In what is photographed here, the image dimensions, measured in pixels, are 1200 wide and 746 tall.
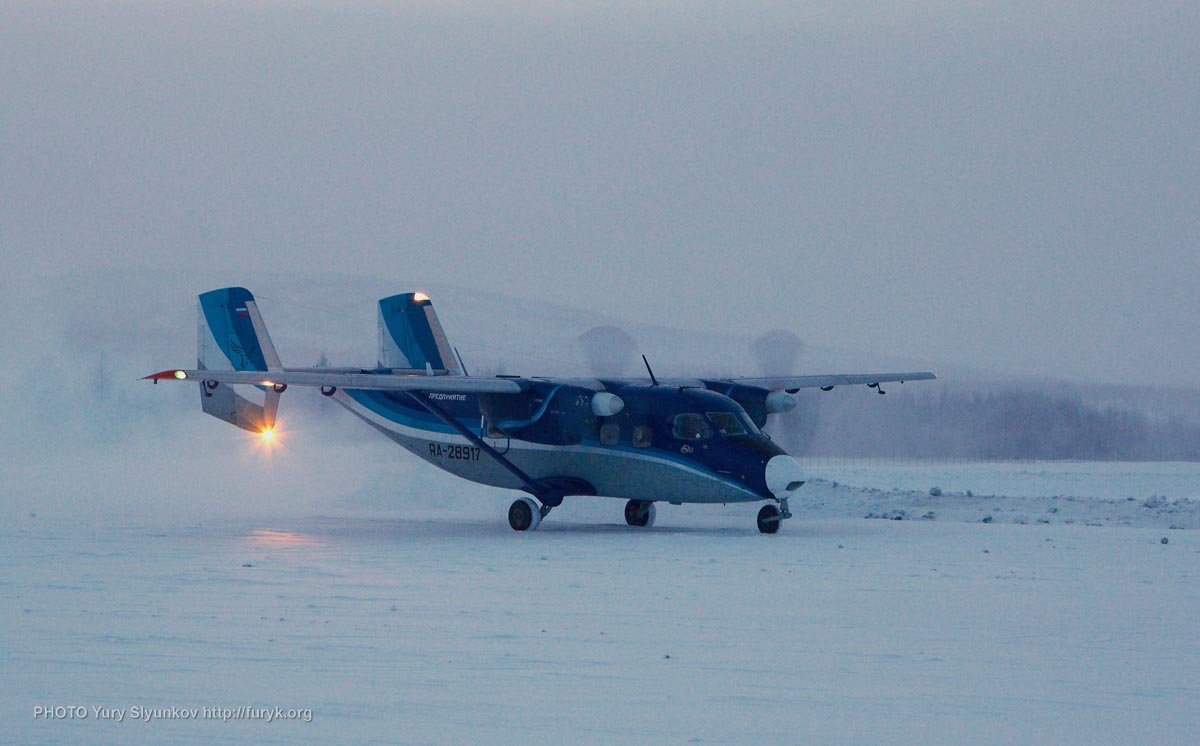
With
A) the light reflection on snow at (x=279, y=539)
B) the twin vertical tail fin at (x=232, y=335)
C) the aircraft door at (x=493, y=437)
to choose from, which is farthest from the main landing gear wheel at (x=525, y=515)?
the twin vertical tail fin at (x=232, y=335)

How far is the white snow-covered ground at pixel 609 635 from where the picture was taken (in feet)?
29.1

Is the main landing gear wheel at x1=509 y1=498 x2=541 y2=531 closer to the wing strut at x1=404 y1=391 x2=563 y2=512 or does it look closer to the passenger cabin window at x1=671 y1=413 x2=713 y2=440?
the wing strut at x1=404 y1=391 x2=563 y2=512

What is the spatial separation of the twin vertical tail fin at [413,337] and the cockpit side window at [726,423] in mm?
7786

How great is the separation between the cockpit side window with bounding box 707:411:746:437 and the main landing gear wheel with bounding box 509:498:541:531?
3695 millimetres

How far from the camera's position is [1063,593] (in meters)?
15.5

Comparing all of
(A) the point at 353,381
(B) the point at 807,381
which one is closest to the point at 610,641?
(A) the point at 353,381

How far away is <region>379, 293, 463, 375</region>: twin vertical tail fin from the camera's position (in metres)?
30.2

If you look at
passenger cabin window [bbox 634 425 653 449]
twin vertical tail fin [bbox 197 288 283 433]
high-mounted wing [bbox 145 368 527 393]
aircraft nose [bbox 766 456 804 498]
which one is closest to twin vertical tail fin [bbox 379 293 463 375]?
twin vertical tail fin [bbox 197 288 283 433]

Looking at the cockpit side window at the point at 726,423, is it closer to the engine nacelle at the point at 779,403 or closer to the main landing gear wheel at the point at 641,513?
the engine nacelle at the point at 779,403

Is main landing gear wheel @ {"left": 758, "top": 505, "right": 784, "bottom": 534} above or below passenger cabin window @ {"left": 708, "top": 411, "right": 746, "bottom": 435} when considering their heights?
below

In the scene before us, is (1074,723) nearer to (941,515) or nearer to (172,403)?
(941,515)

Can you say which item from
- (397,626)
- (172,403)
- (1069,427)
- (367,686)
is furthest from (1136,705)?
(1069,427)

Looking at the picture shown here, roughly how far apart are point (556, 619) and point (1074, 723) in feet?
18.0

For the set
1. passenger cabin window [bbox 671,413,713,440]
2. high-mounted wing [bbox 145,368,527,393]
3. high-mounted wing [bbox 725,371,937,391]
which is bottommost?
passenger cabin window [bbox 671,413,713,440]
